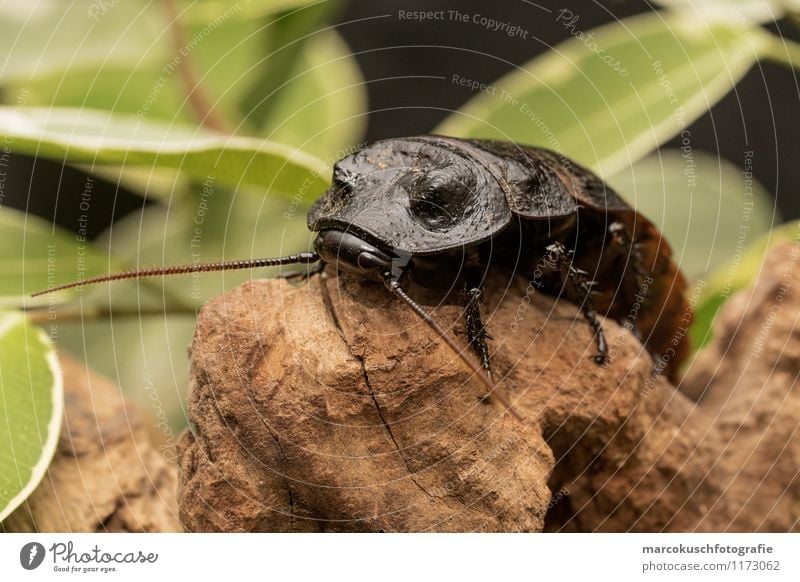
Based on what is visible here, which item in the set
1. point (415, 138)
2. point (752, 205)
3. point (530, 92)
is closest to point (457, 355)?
point (415, 138)

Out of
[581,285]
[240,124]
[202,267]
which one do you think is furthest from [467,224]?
[240,124]

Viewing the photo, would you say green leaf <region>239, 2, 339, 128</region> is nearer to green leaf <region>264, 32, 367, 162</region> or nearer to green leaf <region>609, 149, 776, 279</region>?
green leaf <region>264, 32, 367, 162</region>

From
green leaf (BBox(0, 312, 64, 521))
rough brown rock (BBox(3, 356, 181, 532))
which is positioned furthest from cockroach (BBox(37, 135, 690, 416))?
rough brown rock (BBox(3, 356, 181, 532))

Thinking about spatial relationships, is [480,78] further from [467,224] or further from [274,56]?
[467,224]

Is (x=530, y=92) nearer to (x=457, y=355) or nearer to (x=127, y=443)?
(x=457, y=355)
